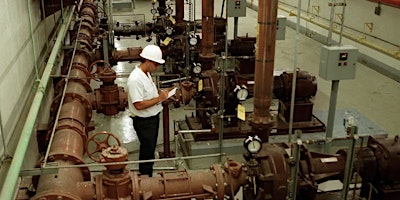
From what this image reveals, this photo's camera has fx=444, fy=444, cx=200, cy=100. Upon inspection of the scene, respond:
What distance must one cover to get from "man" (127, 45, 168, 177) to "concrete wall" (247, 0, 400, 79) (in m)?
4.78

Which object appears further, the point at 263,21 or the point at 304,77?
the point at 304,77

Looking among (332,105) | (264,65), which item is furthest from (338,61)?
(264,65)

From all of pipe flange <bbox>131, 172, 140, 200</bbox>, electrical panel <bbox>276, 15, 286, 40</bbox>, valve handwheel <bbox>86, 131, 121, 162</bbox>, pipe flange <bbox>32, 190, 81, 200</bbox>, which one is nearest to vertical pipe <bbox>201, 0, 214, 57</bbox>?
electrical panel <bbox>276, 15, 286, 40</bbox>

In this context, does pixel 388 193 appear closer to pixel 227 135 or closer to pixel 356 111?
pixel 227 135

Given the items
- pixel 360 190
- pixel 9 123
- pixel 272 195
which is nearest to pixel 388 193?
pixel 360 190

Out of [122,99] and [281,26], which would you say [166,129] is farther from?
[281,26]

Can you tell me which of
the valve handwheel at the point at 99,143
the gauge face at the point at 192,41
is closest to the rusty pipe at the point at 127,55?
the gauge face at the point at 192,41

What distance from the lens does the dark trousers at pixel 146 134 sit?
357 centimetres

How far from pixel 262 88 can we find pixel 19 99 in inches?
77.9

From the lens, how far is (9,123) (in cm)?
318

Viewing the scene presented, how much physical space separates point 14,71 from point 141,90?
102cm

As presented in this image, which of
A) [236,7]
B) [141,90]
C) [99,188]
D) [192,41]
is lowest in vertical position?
[99,188]

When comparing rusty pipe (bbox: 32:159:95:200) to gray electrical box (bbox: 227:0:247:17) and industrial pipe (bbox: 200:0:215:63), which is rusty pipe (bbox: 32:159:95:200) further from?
gray electrical box (bbox: 227:0:247:17)

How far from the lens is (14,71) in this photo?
11.5 feet
